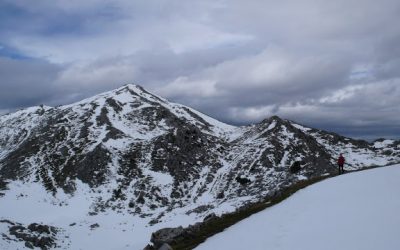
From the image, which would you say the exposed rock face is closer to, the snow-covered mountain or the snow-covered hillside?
the snow-covered mountain

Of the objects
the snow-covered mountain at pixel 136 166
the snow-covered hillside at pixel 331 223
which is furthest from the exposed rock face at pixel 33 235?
the snow-covered hillside at pixel 331 223

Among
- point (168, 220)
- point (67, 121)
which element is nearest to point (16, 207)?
point (168, 220)

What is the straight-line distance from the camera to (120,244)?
195 ft

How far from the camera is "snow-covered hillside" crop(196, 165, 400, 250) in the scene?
1415cm

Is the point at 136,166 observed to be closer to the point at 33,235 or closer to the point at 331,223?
the point at 33,235

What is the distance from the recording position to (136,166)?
92.8 m

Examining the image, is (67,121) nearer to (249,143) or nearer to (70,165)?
(70,165)

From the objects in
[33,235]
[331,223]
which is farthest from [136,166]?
[331,223]

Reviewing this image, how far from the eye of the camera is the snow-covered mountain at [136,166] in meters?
68.4

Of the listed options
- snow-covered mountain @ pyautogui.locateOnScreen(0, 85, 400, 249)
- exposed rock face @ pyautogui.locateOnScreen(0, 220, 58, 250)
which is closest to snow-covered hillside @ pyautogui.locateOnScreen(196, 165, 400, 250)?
snow-covered mountain @ pyautogui.locateOnScreen(0, 85, 400, 249)

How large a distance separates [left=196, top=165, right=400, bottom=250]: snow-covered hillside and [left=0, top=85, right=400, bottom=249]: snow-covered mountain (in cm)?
3703

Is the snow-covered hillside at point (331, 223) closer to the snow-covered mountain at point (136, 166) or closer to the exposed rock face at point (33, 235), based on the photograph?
the snow-covered mountain at point (136, 166)

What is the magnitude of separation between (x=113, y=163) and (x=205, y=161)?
22.3 meters

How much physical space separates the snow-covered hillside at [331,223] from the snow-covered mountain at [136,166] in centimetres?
3703
